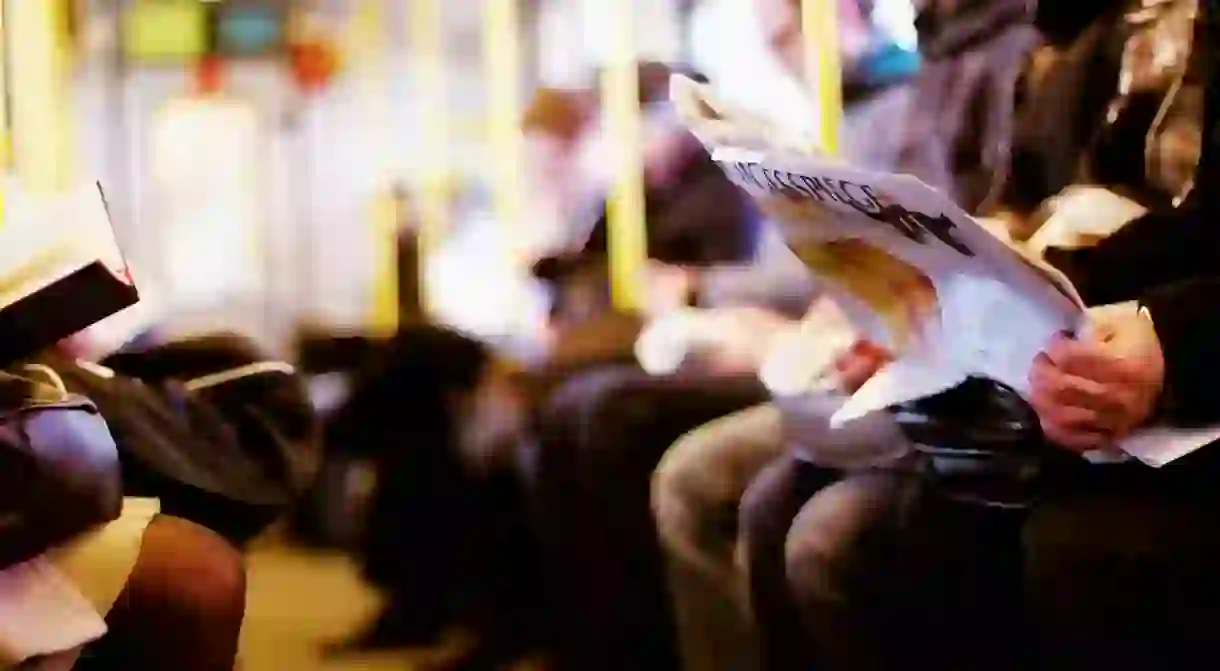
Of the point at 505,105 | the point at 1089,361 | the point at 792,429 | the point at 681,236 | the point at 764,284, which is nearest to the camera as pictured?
the point at 1089,361

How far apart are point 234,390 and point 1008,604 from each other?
0.54 metres

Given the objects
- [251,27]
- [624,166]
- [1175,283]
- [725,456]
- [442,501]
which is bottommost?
[442,501]

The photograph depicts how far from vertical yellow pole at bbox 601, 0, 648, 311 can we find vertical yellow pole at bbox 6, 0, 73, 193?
539 millimetres

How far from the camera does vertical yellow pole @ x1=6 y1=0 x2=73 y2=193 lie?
4.17 feet

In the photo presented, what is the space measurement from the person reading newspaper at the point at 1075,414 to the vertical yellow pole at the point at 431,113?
3.23 ft

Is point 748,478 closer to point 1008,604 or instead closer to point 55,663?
point 1008,604

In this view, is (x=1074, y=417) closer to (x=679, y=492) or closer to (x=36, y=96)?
(x=679, y=492)

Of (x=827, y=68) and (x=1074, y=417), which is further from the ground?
(x=827, y=68)

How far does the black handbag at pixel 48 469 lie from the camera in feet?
1.97

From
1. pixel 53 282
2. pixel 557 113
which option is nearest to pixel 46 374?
pixel 53 282

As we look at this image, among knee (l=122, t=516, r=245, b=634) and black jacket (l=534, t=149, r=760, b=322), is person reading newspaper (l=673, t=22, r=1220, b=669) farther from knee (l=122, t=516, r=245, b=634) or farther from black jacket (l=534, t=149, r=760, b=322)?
black jacket (l=534, t=149, r=760, b=322)

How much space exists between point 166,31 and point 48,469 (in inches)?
38.4

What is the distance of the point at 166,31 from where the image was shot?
1.46 m

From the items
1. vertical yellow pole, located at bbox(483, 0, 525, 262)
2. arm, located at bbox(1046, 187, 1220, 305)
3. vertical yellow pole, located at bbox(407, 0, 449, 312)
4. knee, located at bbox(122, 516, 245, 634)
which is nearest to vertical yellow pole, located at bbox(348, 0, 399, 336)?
vertical yellow pole, located at bbox(407, 0, 449, 312)
